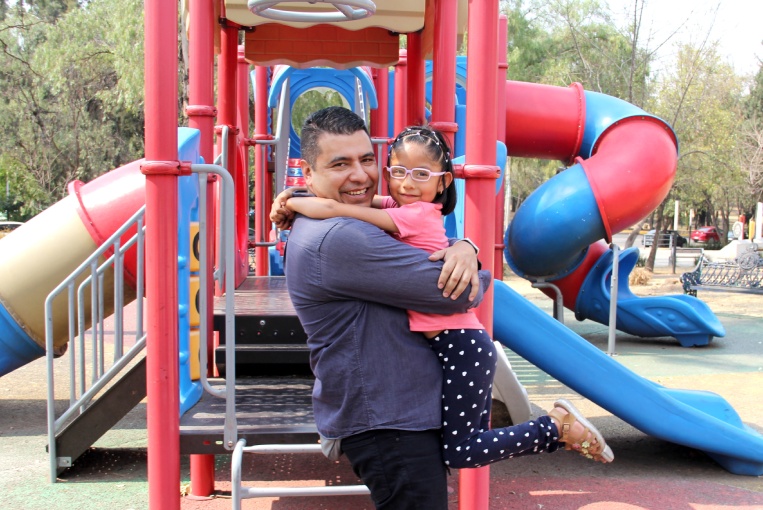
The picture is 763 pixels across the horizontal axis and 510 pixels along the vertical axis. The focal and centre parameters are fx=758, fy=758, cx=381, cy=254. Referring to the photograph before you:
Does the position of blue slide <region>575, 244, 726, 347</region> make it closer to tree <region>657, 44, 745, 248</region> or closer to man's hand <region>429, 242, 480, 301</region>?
man's hand <region>429, 242, 480, 301</region>

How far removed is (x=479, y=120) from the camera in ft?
9.72

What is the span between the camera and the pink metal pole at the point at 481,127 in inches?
116

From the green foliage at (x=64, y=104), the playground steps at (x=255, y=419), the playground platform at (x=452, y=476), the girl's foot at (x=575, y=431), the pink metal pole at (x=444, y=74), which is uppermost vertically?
the green foliage at (x=64, y=104)

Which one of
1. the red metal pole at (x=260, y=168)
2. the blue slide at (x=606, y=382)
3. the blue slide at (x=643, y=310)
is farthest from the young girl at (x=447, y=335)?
the blue slide at (x=643, y=310)

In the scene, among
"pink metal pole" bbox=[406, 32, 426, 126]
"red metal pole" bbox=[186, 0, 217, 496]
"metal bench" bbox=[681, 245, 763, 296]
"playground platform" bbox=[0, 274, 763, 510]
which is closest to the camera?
"red metal pole" bbox=[186, 0, 217, 496]

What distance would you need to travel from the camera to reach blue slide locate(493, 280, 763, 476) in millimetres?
4402

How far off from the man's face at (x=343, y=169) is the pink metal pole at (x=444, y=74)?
176 centimetres

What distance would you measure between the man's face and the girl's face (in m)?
0.08

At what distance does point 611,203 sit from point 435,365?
20.6 feet

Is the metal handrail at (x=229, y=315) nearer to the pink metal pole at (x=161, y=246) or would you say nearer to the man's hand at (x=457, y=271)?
the pink metal pole at (x=161, y=246)

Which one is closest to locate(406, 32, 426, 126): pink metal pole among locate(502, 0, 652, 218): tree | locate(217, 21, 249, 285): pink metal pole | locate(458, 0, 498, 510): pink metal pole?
locate(217, 21, 249, 285): pink metal pole

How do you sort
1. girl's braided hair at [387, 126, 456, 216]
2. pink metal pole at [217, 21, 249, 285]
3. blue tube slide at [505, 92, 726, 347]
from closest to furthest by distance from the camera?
girl's braided hair at [387, 126, 456, 216]
pink metal pole at [217, 21, 249, 285]
blue tube slide at [505, 92, 726, 347]

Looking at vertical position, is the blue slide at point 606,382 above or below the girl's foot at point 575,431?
below

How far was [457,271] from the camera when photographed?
74.1 inches
